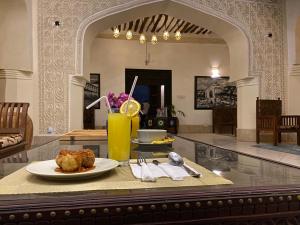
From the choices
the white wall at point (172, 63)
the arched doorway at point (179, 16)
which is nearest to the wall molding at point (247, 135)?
the arched doorway at point (179, 16)

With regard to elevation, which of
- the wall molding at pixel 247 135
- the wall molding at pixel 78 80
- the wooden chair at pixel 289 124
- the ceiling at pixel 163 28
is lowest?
the wall molding at pixel 247 135

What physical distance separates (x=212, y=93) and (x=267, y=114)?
5.03m

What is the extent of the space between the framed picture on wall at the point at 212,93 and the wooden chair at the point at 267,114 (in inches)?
185

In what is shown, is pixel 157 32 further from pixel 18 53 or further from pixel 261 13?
pixel 18 53

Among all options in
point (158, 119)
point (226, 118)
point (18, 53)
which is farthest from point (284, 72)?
point (18, 53)

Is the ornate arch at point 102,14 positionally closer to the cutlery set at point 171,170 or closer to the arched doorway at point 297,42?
the arched doorway at point 297,42

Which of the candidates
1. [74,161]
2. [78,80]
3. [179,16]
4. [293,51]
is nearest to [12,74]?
[78,80]

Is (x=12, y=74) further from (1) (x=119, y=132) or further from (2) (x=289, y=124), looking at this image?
(2) (x=289, y=124)

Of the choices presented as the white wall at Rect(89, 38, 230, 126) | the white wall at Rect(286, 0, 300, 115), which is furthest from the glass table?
the white wall at Rect(89, 38, 230, 126)

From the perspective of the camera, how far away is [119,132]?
110cm

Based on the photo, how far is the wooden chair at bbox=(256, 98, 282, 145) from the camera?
653 cm

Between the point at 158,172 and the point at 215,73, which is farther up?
the point at 215,73

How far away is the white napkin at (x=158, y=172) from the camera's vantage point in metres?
0.93

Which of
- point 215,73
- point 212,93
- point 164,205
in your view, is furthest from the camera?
point 212,93
